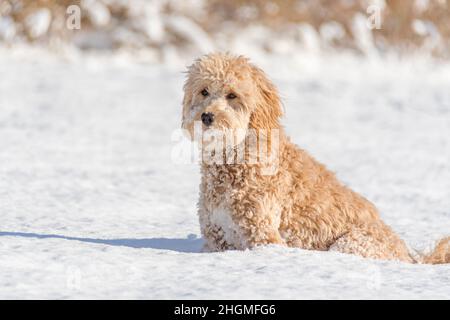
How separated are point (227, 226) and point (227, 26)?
572 inches

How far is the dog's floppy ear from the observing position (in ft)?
18.8

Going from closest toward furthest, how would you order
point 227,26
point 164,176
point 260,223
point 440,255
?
point 260,223
point 440,255
point 164,176
point 227,26

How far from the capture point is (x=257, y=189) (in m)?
5.59

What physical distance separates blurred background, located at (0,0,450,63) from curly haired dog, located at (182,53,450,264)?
A: 474 inches

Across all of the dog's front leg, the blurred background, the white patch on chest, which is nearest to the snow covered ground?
the dog's front leg

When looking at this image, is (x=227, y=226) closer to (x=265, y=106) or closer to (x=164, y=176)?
(x=265, y=106)

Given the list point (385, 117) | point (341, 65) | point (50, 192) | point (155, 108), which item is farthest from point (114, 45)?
point (50, 192)

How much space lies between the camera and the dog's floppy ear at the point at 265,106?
5.74 meters

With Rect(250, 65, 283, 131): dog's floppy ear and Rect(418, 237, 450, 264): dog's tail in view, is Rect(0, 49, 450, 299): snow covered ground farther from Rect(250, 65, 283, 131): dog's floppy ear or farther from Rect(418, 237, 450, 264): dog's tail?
Rect(250, 65, 283, 131): dog's floppy ear

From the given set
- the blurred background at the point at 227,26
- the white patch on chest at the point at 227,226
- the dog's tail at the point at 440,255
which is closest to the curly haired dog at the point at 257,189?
the white patch on chest at the point at 227,226

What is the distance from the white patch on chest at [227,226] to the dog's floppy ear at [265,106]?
0.66m

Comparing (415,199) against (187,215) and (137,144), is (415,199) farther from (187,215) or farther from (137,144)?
(137,144)

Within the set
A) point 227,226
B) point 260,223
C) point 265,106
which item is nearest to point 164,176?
point 265,106

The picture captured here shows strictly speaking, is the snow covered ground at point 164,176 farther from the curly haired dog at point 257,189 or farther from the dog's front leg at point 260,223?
the curly haired dog at point 257,189
